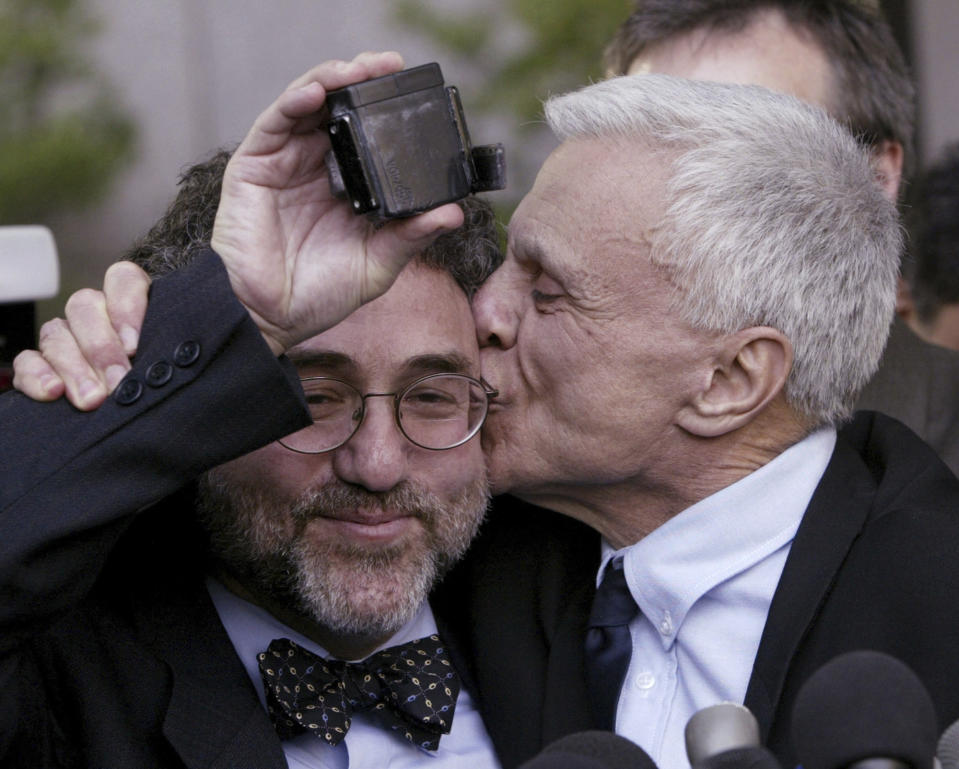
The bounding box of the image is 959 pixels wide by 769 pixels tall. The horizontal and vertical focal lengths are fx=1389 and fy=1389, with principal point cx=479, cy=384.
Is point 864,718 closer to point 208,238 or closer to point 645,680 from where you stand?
point 645,680

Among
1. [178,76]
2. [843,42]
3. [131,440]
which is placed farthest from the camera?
[178,76]

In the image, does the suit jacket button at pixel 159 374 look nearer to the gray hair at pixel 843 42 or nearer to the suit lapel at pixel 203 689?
the suit lapel at pixel 203 689

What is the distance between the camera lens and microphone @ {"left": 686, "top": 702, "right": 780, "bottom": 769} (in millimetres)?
1331

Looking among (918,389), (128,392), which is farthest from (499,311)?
(918,389)

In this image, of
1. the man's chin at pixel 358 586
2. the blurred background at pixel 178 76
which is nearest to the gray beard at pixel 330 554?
the man's chin at pixel 358 586

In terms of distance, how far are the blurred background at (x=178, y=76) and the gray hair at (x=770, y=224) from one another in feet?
6.19

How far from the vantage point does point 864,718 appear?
128 cm

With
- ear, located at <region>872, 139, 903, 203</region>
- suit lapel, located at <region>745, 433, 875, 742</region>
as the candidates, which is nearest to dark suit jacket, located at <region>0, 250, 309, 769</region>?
suit lapel, located at <region>745, 433, 875, 742</region>

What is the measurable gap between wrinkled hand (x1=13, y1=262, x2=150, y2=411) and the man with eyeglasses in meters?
0.01

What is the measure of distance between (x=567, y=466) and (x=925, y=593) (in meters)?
0.68

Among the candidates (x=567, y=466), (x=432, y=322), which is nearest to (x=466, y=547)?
(x=567, y=466)

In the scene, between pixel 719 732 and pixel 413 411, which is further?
pixel 413 411

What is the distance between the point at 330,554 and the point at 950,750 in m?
1.26

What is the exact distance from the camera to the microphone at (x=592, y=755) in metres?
1.36
